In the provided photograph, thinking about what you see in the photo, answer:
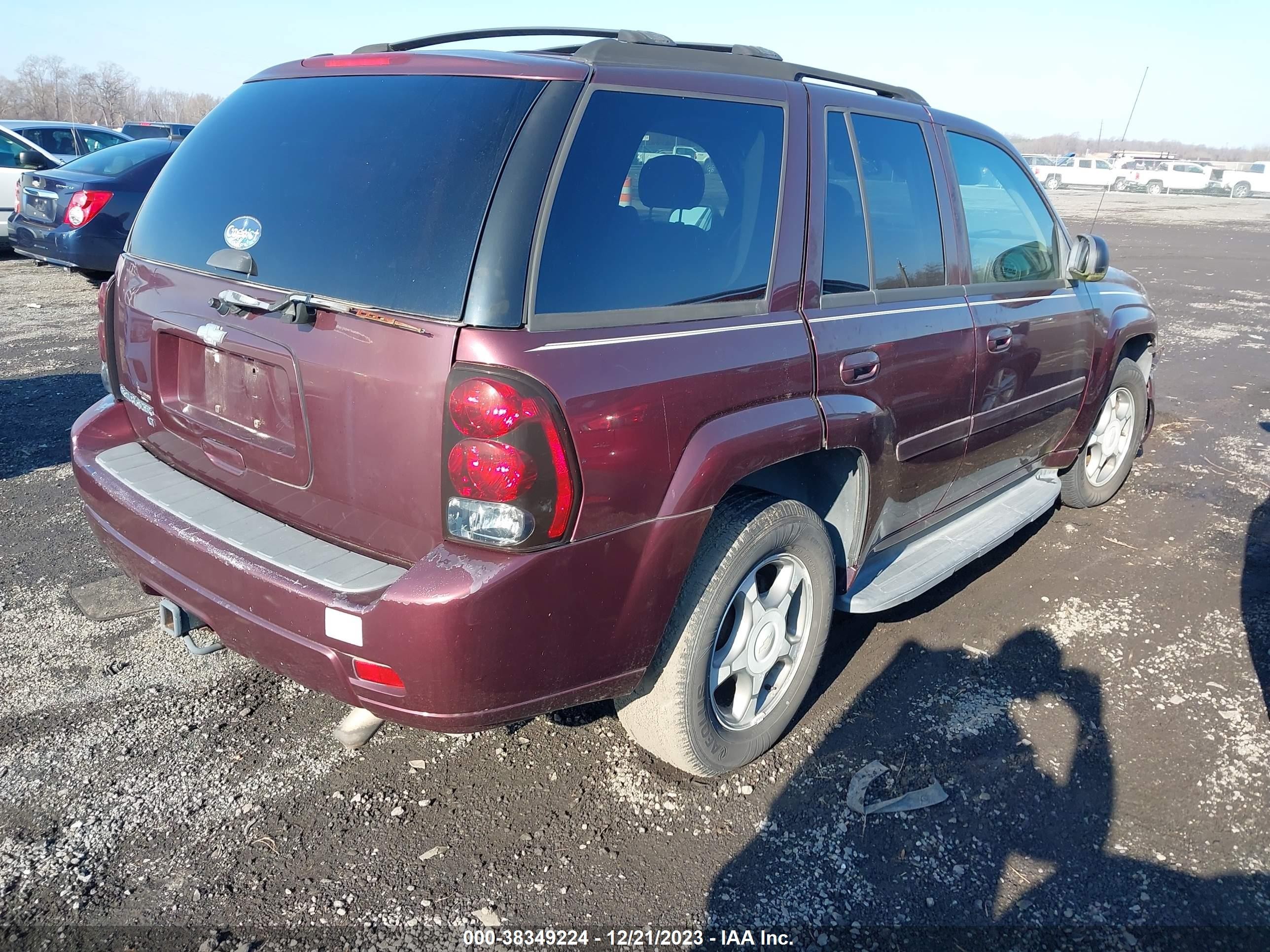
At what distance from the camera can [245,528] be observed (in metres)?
2.47

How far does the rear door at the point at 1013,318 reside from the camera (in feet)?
12.0

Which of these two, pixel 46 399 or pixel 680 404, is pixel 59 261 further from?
pixel 680 404

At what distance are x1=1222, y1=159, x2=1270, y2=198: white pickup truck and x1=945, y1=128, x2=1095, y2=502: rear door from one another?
49944 mm

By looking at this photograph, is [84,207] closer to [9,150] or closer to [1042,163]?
[9,150]

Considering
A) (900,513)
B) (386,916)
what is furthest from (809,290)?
(386,916)

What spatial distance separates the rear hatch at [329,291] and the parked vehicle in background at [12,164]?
10.2 m

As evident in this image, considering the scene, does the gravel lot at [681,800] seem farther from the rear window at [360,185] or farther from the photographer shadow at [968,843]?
the rear window at [360,185]

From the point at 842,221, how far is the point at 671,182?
734mm

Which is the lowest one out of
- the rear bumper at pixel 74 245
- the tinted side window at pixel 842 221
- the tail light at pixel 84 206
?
the rear bumper at pixel 74 245

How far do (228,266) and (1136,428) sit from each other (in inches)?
194

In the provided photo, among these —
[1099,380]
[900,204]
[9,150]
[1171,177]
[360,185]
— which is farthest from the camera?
[1171,177]

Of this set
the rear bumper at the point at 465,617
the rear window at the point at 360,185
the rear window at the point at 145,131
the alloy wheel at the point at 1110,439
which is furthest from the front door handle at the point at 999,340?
the rear window at the point at 145,131

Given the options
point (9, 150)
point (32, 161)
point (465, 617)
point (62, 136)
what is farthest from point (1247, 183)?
point (465, 617)

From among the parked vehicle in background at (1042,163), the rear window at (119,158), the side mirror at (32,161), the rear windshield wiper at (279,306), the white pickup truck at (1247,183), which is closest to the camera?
the rear windshield wiper at (279,306)
